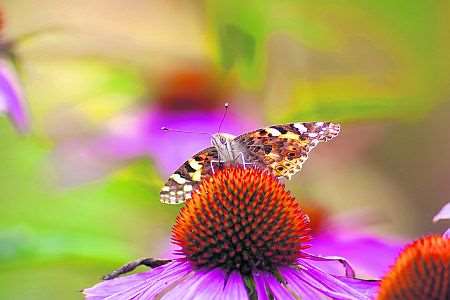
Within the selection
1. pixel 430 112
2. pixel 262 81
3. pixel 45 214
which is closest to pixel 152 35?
pixel 262 81

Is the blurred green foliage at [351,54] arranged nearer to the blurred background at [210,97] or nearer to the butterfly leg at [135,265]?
the blurred background at [210,97]

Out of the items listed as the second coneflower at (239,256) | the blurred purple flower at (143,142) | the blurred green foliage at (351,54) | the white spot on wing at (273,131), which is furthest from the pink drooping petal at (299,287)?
the blurred green foliage at (351,54)

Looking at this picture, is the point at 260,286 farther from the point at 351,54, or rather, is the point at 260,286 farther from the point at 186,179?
the point at 351,54

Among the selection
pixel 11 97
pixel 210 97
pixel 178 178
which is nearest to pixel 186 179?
pixel 178 178

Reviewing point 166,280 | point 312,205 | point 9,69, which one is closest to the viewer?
point 166,280

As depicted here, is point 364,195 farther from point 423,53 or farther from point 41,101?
point 41,101

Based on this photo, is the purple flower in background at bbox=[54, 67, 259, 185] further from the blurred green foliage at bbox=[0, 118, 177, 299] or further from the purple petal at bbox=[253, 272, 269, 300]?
the purple petal at bbox=[253, 272, 269, 300]

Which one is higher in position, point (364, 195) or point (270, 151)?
point (364, 195)
